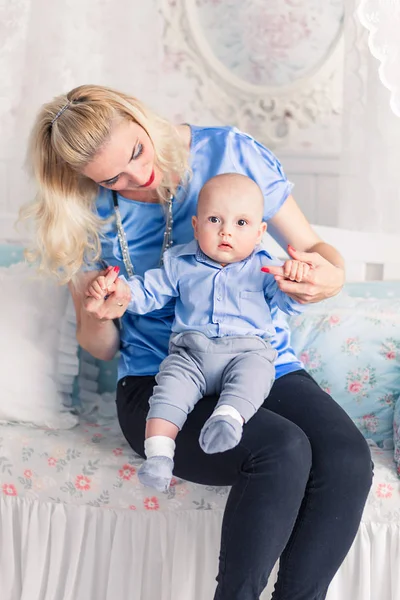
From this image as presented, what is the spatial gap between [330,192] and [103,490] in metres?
1.03

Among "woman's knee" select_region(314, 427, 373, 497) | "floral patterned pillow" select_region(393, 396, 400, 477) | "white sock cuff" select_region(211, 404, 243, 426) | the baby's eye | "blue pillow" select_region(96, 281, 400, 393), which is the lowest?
"floral patterned pillow" select_region(393, 396, 400, 477)

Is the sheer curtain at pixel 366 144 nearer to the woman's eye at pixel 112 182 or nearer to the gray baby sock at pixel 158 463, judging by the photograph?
the woman's eye at pixel 112 182

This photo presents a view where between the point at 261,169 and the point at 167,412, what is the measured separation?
0.56 m

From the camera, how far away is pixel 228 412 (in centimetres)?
124

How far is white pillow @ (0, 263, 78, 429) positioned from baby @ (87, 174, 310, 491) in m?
0.39

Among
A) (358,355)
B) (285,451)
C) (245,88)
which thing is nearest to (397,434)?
(358,355)

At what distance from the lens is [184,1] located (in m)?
2.00

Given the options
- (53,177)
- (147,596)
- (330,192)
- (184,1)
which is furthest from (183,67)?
(147,596)

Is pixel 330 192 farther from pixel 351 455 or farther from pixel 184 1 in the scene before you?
pixel 351 455

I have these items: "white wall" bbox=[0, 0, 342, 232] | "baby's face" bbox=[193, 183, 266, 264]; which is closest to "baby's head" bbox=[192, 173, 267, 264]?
"baby's face" bbox=[193, 183, 266, 264]

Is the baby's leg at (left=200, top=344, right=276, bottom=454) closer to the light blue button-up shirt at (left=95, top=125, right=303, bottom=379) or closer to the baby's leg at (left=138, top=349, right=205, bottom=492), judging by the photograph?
the baby's leg at (left=138, top=349, right=205, bottom=492)

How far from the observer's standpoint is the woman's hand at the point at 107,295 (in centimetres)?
137

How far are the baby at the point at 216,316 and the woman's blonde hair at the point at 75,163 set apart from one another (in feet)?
0.46

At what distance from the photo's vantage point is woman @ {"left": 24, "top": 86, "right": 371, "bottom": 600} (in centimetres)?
121
